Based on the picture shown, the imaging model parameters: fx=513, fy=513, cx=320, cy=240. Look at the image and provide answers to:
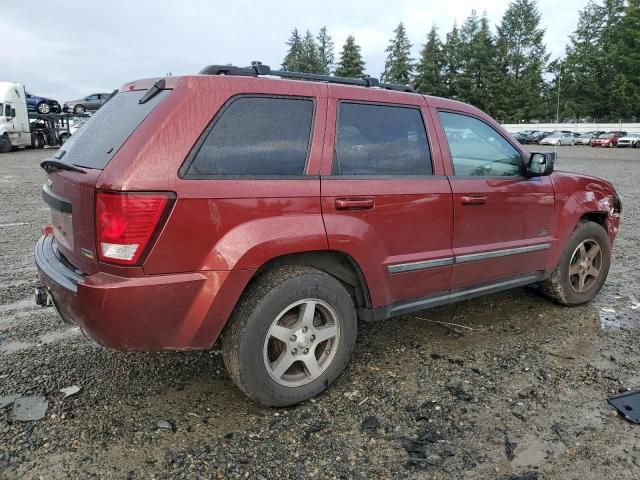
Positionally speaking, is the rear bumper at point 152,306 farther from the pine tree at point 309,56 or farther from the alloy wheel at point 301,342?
the pine tree at point 309,56

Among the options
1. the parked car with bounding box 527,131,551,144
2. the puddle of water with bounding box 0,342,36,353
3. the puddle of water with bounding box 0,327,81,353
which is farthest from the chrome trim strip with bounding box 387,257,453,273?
the parked car with bounding box 527,131,551,144

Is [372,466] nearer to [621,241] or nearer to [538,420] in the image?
[538,420]

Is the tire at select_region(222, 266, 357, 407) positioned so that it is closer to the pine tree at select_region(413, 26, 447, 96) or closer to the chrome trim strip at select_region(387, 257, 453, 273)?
the chrome trim strip at select_region(387, 257, 453, 273)

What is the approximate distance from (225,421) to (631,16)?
257ft

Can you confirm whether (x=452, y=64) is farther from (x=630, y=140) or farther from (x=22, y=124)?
(x=22, y=124)

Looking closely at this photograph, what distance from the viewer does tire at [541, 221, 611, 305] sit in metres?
4.44

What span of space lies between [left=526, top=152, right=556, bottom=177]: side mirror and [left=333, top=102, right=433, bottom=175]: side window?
3.32 ft

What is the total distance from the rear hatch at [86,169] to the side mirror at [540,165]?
2.74 meters

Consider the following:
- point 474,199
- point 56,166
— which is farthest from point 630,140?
point 56,166

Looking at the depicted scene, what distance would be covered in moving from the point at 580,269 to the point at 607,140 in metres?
43.8

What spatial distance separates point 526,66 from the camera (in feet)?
247

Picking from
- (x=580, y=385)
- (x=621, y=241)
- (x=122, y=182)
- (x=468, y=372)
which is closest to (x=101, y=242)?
(x=122, y=182)

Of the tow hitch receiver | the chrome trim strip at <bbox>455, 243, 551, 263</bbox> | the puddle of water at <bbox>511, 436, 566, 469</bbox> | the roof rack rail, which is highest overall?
the roof rack rail

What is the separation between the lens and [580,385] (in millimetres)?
3227
